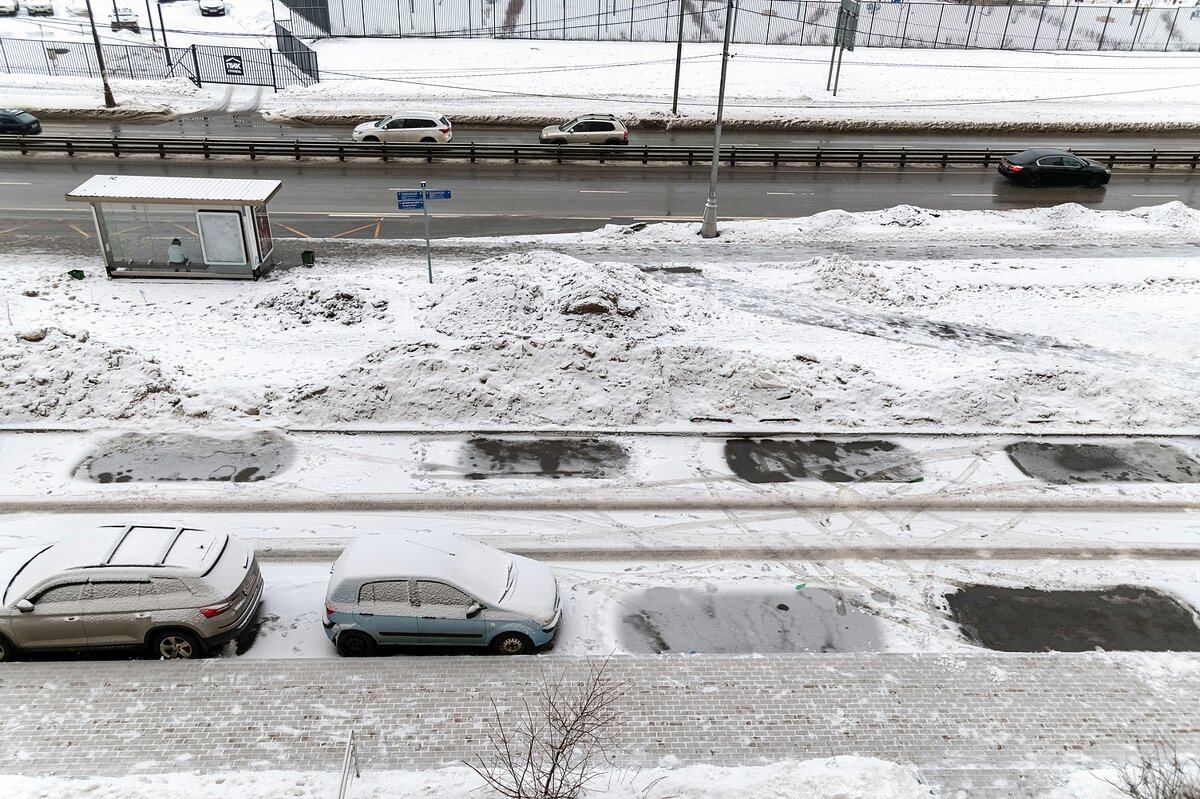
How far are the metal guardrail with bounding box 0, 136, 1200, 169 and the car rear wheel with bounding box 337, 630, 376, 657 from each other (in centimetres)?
2557

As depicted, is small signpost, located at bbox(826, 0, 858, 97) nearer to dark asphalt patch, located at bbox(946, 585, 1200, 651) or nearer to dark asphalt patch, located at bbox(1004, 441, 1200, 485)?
dark asphalt patch, located at bbox(1004, 441, 1200, 485)

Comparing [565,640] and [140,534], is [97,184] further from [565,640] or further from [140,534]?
[565,640]

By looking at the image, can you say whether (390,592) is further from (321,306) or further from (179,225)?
(179,225)

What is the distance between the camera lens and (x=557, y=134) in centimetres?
3450

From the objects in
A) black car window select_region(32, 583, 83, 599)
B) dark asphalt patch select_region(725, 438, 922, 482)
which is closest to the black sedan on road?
dark asphalt patch select_region(725, 438, 922, 482)

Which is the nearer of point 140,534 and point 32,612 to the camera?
point 32,612

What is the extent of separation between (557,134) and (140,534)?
2788 centimetres

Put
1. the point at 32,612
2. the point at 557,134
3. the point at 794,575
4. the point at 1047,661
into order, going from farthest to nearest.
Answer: the point at 557,134
the point at 794,575
the point at 1047,661
the point at 32,612

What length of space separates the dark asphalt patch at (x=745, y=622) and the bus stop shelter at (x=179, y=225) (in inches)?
598

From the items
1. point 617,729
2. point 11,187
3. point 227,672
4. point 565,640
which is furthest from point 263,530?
point 11,187

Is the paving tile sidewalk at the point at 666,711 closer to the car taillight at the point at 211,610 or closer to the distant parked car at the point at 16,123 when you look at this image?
the car taillight at the point at 211,610

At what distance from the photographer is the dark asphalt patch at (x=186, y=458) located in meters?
13.9

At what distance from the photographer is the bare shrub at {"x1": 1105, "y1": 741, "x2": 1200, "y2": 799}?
7086 mm

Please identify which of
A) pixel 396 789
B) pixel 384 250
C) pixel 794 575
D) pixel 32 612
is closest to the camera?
pixel 396 789
